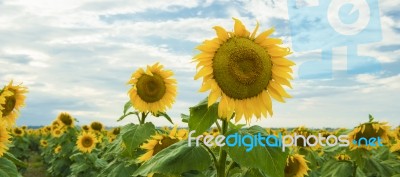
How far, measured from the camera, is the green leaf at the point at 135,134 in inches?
195

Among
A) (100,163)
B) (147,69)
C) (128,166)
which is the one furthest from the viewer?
(100,163)

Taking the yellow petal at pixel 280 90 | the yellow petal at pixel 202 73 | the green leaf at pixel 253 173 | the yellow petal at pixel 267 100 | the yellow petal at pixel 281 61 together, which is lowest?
the green leaf at pixel 253 173

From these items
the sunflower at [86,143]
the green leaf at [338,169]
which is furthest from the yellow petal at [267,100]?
the sunflower at [86,143]

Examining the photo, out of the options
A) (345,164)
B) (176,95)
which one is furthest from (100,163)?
(345,164)

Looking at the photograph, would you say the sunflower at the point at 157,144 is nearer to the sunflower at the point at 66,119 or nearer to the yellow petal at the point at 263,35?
the yellow petal at the point at 263,35

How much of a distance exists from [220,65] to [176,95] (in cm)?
309

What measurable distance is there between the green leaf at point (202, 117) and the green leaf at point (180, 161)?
0.12 metres

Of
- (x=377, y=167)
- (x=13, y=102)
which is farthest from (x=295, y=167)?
(x=13, y=102)

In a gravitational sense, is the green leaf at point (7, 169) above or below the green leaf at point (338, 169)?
above

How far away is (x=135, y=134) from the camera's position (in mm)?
5055

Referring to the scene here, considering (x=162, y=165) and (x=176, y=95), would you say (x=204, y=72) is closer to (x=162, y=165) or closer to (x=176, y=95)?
(x=162, y=165)

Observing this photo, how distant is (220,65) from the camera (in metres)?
3.18

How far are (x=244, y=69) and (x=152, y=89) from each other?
3041 millimetres

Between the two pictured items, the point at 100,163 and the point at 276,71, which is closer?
the point at 276,71
